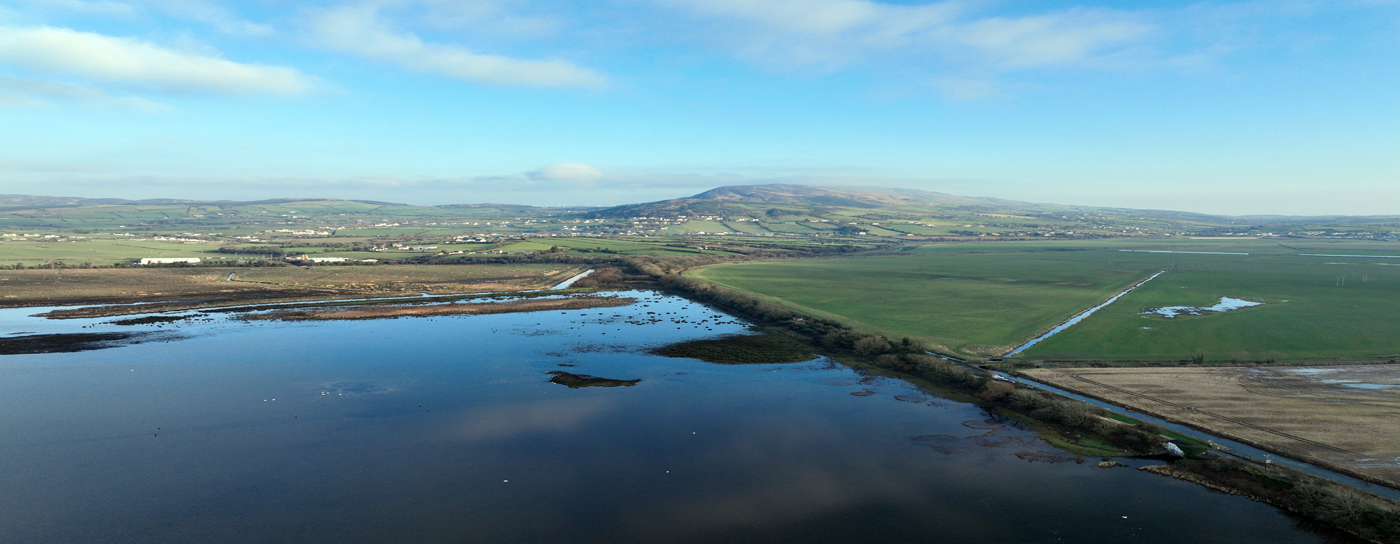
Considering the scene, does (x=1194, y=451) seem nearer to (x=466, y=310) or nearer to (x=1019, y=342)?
(x=1019, y=342)

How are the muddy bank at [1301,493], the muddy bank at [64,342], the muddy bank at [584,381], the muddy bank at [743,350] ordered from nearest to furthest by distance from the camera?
the muddy bank at [1301,493] < the muddy bank at [584,381] < the muddy bank at [64,342] < the muddy bank at [743,350]

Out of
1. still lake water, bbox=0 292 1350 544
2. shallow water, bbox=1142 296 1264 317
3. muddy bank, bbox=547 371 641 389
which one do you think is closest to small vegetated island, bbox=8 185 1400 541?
muddy bank, bbox=547 371 641 389

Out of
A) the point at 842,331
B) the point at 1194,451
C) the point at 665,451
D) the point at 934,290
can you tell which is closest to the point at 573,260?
the point at 934,290

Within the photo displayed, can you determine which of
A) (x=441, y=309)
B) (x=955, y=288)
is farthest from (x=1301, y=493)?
(x=441, y=309)

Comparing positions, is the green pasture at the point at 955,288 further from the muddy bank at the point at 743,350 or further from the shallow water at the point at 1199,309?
the muddy bank at the point at 743,350

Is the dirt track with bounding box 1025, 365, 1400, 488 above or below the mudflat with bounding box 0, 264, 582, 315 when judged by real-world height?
above

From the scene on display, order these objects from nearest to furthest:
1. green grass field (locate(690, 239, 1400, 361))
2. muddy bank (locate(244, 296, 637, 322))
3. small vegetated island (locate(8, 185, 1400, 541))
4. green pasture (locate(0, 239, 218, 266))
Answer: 1. small vegetated island (locate(8, 185, 1400, 541))
2. green grass field (locate(690, 239, 1400, 361))
3. muddy bank (locate(244, 296, 637, 322))
4. green pasture (locate(0, 239, 218, 266))

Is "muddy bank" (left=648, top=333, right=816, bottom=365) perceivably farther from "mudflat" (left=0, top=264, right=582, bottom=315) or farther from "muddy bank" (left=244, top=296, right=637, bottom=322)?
"mudflat" (left=0, top=264, right=582, bottom=315)

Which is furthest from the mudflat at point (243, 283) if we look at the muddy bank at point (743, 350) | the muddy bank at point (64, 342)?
the muddy bank at point (743, 350)
